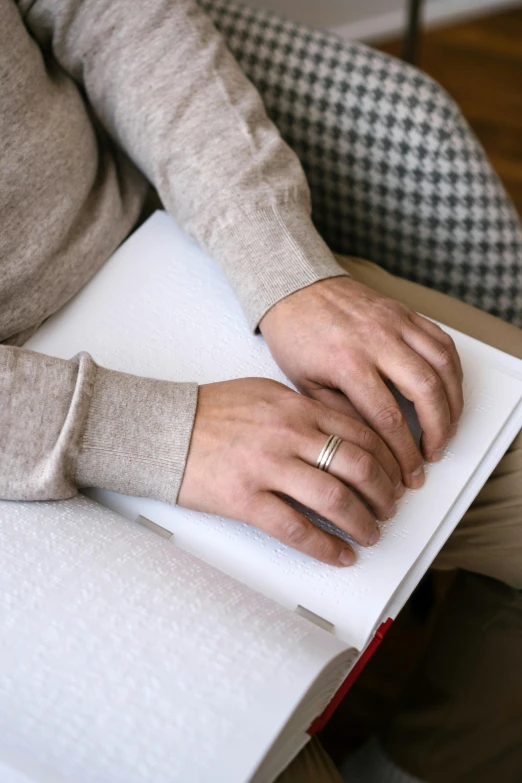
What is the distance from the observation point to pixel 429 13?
1.85 m

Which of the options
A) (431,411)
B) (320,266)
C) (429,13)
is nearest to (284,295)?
(320,266)

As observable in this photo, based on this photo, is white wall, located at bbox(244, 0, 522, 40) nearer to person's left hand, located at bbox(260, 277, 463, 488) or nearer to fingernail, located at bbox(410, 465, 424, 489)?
person's left hand, located at bbox(260, 277, 463, 488)

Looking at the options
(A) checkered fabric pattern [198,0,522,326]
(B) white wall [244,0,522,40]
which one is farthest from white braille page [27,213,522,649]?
(B) white wall [244,0,522,40]

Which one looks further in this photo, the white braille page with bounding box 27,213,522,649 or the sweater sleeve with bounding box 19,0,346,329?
the sweater sleeve with bounding box 19,0,346,329

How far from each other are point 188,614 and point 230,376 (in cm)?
24

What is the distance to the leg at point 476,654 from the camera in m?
0.69

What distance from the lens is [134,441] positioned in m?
0.56

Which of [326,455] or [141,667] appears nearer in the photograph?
[141,667]

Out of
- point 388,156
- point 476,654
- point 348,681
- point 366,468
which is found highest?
point 388,156

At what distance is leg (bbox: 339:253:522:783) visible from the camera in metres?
0.69

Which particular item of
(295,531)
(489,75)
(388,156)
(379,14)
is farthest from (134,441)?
(379,14)

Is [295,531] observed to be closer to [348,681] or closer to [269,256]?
[348,681]

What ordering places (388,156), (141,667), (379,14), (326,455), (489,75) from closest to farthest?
(141,667)
(326,455)
(388,156)
(489,75)
(379,14)

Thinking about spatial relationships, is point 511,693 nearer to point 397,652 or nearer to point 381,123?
point 397,652
